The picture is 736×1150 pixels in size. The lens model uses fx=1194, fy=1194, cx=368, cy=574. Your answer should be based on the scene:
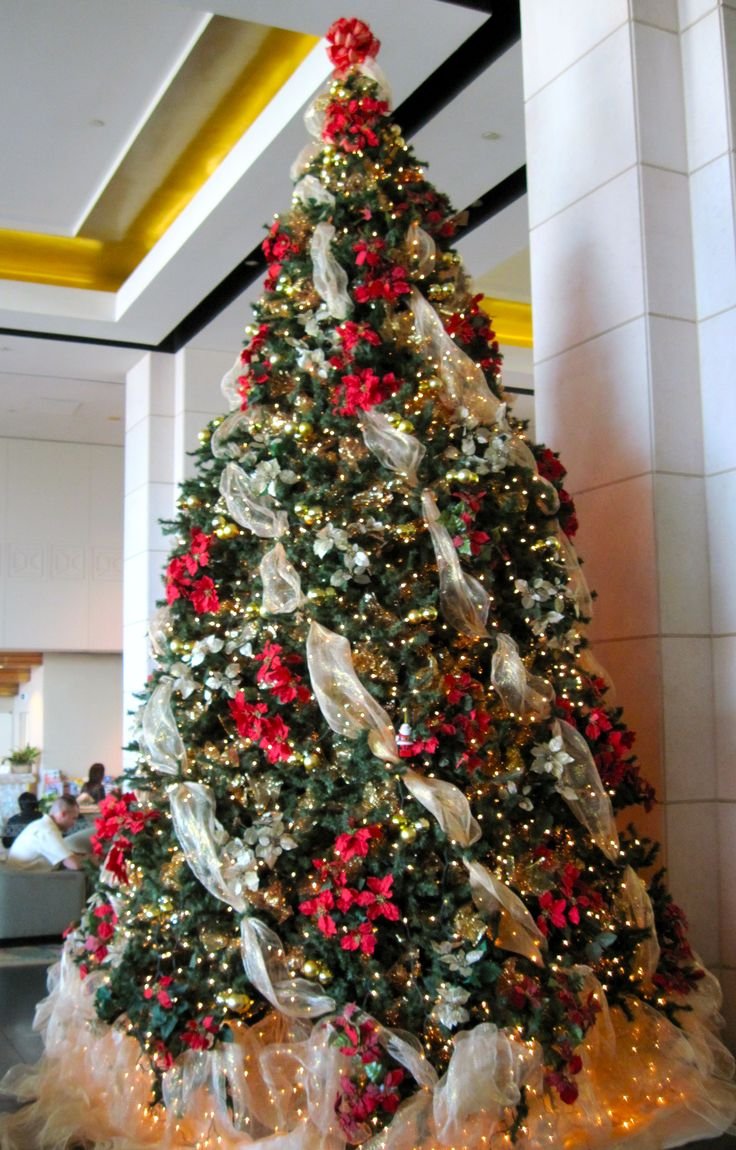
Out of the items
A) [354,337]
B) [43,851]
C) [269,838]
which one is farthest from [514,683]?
[43,851]

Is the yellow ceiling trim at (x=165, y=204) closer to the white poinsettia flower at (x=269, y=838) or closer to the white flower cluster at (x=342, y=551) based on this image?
the white flower cluster at (x=342, y=551)

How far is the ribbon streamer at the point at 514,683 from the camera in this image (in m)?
3.40

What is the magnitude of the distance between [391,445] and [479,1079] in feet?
5.71

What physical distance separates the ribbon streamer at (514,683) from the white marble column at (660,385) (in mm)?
869

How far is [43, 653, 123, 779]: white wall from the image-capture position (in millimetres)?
14930

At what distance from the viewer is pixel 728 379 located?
13.9ft

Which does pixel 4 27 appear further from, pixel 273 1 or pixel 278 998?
pixel 278 998

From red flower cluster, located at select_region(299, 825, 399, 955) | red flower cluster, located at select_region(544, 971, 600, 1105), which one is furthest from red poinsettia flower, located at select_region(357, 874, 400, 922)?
red flower cluster, located at select_region(544, 971, 600, 1105)

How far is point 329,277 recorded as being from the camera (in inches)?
146

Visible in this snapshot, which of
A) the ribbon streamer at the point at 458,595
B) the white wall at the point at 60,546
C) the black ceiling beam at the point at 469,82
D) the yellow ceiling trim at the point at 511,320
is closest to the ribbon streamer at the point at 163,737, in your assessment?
the ribbon streamer at the point at 458,595

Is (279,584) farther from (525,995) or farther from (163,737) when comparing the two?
(525,995)

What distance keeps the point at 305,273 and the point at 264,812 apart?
170cm

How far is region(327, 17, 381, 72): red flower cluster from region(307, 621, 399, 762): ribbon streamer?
6.50 feet

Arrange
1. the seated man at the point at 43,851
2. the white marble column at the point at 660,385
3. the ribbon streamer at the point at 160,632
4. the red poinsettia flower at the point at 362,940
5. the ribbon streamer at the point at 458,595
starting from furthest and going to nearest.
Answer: the seated man at the point at 43,851 → the white marble column at the point at 660,385 → the ribbon streamer at the point at 160,632 → the ribbon streamer at the point at 458,595 → the red poinsettia flower at the point at 362,940
